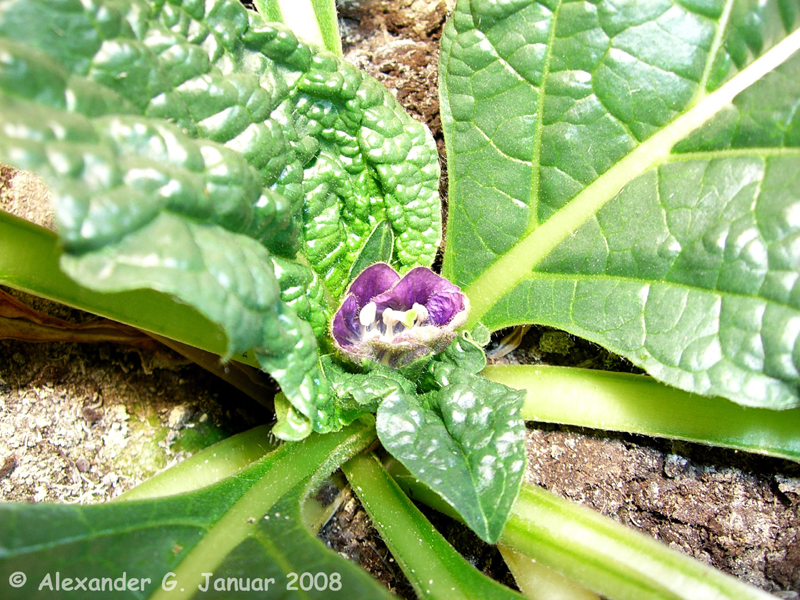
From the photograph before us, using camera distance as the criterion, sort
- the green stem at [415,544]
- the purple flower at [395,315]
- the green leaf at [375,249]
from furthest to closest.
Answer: the green leaf at [375,249] → the purple flower at [395,315] → the green stem at [415,544]

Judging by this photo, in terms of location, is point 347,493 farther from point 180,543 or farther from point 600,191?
point 600,191

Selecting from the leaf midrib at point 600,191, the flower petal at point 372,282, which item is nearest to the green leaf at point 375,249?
the flower petal at point 372,282

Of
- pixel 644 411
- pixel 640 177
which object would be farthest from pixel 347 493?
pixel 640 177

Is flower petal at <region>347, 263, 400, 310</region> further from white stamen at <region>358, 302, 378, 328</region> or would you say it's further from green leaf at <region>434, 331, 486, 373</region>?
green leaf at <region>434, 331, 486, 373</region>

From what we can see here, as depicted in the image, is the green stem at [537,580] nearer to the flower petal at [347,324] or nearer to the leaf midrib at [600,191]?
the flower petal at [347,324]

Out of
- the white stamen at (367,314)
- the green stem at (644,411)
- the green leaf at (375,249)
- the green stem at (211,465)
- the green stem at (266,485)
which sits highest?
the green leaf at (375,249)

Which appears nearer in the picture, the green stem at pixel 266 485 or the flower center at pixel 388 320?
the green stem at pixel 266 485

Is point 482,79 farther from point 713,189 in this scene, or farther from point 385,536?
point 385,536

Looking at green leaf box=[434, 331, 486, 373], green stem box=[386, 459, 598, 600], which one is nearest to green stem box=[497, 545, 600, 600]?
green stem box=[386, 459, 598, 600]
